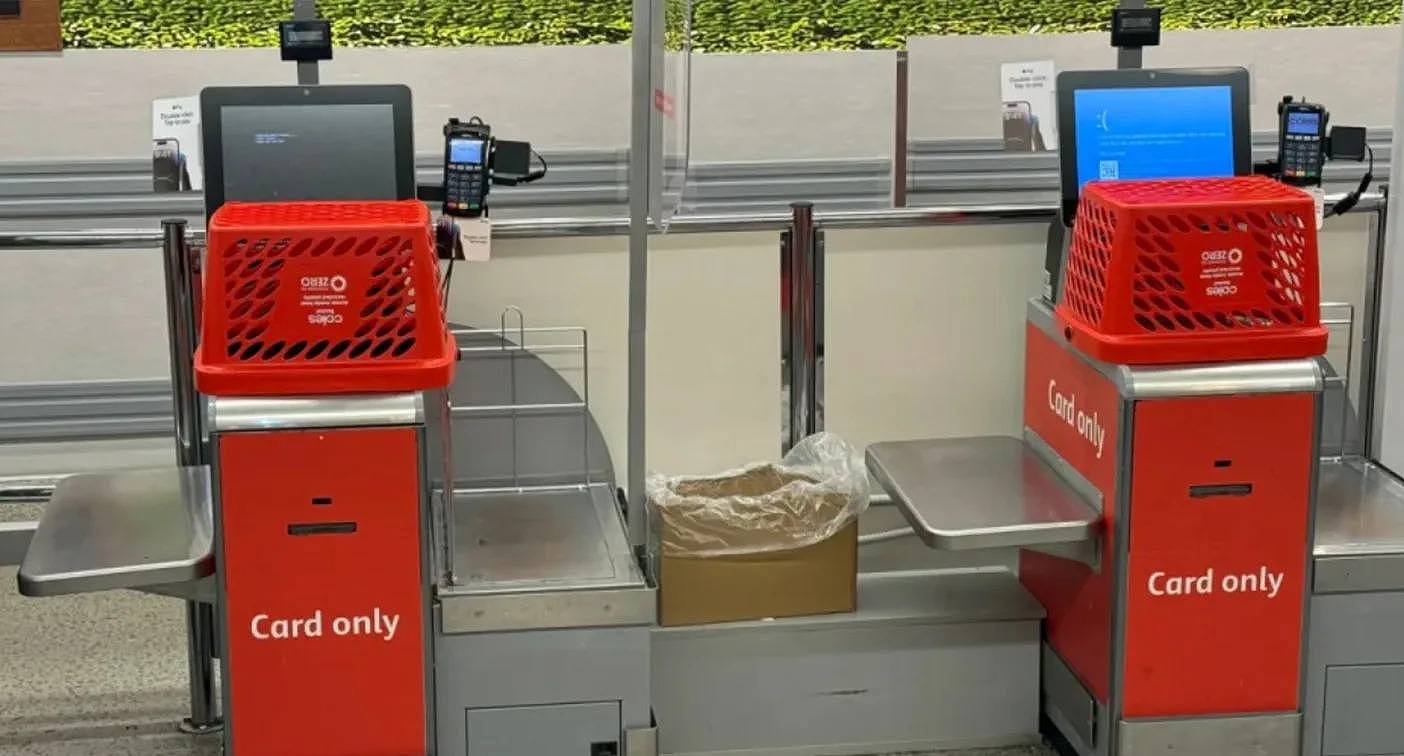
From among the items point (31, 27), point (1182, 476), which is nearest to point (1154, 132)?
point (1182, 476)

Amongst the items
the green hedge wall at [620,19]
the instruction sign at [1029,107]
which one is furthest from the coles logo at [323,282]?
the instruction sign at [1029,107]

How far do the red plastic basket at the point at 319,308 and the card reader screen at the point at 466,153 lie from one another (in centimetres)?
41

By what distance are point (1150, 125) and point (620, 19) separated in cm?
136

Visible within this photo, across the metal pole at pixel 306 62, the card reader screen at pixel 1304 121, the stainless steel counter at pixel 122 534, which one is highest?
the metal pole at pixel 306 62

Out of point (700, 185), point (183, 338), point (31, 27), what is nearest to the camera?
point (183, 338)

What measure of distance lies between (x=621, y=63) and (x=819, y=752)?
1.67m

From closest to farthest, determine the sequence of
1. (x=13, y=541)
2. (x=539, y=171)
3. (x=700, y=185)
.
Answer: (x=13, y=541), (x=539, y=171), (x=700, y=185)

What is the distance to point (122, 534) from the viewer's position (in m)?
3.01

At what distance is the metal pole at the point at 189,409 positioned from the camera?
3.38 m

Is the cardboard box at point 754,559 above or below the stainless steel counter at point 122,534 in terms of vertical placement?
below

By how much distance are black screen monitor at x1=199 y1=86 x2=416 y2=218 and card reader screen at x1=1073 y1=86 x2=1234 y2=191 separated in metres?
1.30

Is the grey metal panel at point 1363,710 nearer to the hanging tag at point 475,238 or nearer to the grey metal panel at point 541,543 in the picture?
the grey metal panel at point 541,543

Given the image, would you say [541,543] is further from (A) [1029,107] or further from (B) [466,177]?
(A) [1029,107]

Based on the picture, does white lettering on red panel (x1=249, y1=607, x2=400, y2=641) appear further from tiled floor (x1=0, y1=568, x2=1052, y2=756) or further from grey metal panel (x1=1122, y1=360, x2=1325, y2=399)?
grey metal panel (x1=1122, y1=360, x2=1325, y2=399)
